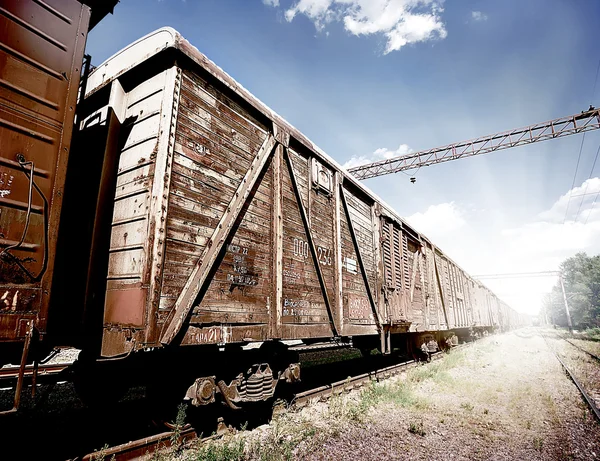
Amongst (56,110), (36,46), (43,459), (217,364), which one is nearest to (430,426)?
(217,364)

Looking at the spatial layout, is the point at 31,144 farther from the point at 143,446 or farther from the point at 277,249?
the point at 143,446

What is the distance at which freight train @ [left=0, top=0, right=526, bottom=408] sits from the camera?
2.52 meters

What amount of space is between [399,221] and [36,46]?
8.65 meters

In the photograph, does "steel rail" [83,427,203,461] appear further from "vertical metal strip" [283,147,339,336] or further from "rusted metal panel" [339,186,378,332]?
"rusted metal panel" [339,186,378,332]

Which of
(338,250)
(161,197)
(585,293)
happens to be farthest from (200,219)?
(585,293)

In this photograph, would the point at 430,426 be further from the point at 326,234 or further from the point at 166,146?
the point at 166,146

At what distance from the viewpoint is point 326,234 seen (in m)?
6.05

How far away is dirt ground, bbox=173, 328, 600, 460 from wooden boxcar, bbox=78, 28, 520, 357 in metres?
1.20

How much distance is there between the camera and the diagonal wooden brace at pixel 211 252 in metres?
3.14

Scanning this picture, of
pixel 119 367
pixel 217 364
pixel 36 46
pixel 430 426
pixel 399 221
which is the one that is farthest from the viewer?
pixel 399 221

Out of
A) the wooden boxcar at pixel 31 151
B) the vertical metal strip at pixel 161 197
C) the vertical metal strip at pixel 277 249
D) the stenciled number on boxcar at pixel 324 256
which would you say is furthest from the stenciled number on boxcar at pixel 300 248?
the wooden boxcar at pixel 31 151

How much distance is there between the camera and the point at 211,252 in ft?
11.9

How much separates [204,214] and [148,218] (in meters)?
0.65

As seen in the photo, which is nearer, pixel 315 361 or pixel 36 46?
pixel 36 46
